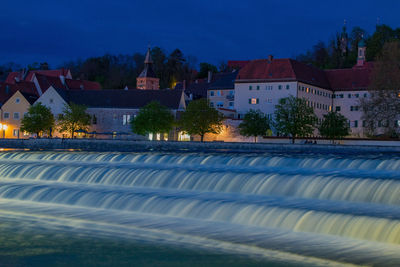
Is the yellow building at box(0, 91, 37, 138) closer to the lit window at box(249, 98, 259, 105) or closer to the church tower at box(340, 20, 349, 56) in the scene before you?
the lit window at box(249, 98, 259, 105)

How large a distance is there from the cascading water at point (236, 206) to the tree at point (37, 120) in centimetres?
4657

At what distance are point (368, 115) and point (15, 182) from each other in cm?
4146

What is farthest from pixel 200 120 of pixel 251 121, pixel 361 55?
pixel 361 55

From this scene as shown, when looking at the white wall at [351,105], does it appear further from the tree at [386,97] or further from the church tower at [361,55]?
the tree at [386,97]

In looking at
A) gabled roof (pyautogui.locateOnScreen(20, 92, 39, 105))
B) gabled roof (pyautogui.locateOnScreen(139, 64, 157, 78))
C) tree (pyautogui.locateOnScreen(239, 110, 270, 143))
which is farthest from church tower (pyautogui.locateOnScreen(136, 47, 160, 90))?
tree (pyautogui.locateOnScreen(239, 110, 270, 143))

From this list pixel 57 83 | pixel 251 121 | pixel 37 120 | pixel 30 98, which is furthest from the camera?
pixel 57 83

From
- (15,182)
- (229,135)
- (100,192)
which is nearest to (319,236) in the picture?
(100,192)

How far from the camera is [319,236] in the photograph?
1559 centimetres

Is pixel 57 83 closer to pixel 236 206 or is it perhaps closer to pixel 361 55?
pixel 361 55

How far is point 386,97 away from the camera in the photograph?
59094 mm

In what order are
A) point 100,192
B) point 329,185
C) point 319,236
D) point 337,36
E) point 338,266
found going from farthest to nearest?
1. point 337,36
2. point 100,192
3. point 329,185
4. point 319,236
5. point 338,266

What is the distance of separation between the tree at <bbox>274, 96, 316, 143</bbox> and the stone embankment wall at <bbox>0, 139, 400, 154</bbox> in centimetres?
1040

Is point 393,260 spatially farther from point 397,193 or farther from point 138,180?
point 138,180

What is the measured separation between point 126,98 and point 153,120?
409 inches
